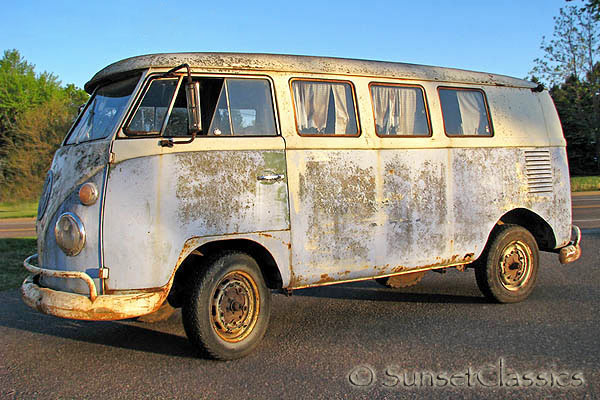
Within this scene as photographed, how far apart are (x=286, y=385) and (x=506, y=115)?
445cm

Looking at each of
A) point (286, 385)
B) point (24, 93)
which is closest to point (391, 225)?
point (286, 385)

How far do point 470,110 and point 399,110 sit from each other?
1094 millimetres

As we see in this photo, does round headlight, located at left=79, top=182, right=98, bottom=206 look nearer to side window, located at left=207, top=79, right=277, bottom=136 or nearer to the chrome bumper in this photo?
side window, located at left=207, top=79, right=277, bottom=136

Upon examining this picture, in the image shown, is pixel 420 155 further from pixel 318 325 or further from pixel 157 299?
pixel 157 299

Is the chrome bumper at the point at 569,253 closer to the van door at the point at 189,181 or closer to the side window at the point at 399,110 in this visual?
the side window at the point at 399,110

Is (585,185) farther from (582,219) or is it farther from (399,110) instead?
(399,110)

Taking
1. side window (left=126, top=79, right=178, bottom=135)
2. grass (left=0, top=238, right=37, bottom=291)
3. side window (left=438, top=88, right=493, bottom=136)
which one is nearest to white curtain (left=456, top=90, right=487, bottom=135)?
side window (left=438, top=88, right=493, bottom=136)

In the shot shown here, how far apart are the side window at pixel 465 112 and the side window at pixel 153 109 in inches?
123

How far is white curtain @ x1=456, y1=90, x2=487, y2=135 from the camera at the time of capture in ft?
21.3

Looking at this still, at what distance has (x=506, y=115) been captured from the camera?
6852 millimetres

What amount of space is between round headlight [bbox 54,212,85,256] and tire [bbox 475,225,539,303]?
4.39 meters

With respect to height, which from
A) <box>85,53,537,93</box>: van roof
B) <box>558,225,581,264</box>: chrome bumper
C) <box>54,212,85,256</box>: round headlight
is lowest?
<box>558,225,581,264</box>: chrome bumper

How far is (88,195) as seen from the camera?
440 centimetres

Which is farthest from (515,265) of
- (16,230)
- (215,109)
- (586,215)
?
(16,230)
